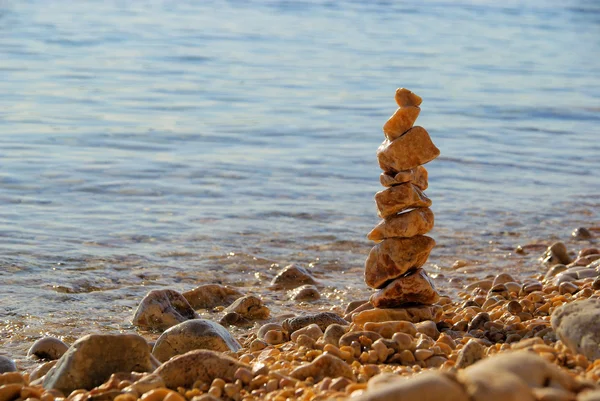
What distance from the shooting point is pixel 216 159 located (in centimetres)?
1009

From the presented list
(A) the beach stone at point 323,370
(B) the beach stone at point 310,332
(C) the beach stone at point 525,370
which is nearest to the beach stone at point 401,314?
(B) the beach stone at point 310,332

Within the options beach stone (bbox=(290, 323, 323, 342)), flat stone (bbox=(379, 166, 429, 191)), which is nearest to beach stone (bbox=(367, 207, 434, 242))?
flat stone (bbox=(379, 166, 429, 191))

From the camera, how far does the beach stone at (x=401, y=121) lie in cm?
478

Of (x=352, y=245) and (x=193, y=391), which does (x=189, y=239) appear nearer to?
(x=352, y=245)

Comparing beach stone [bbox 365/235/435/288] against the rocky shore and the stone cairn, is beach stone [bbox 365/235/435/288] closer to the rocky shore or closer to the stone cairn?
the stone cairn

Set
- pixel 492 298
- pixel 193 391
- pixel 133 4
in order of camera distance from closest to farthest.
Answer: pixel 193 391
pixel 492 298
pixel 133 4

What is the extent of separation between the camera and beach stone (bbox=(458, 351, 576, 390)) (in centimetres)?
236

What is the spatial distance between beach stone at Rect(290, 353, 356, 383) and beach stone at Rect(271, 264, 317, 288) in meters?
2.80

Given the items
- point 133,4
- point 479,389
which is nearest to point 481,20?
point 133,4

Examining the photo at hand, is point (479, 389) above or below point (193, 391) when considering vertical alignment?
above

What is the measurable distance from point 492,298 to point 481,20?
3005 cm

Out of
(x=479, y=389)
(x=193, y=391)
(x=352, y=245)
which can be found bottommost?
(x=352, y=245)

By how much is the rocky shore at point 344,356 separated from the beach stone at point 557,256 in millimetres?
1588

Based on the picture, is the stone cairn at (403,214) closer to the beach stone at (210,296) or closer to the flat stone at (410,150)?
the flat stone at (410,150)
